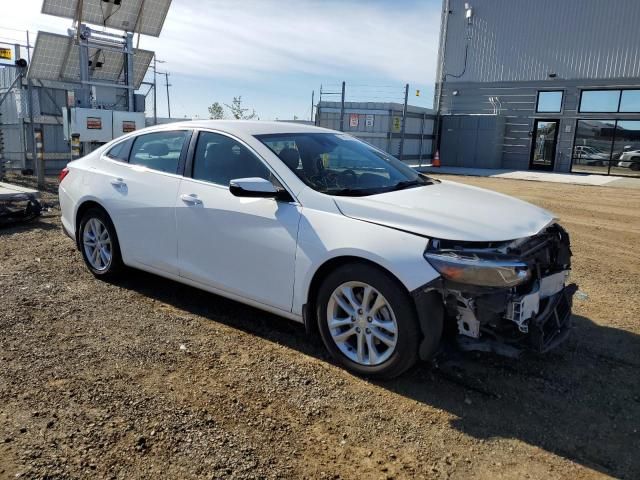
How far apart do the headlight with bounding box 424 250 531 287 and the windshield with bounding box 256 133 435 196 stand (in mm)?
940

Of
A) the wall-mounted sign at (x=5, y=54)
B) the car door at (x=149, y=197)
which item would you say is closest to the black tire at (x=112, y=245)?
the car door at (x=149, y=197)

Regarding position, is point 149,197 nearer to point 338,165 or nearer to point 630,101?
point 338,165

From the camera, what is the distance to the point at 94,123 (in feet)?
36.8

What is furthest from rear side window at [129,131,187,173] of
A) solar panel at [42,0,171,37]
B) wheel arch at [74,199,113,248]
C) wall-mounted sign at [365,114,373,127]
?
wall-mounted sign at [365,114,373,127]

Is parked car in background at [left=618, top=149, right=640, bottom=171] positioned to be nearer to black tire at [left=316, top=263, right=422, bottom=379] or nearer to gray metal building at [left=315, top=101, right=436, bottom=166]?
gray metal building at [left=315, top=101, right=436, bottom=166]

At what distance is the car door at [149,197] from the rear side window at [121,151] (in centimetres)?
4

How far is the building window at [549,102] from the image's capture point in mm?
23781

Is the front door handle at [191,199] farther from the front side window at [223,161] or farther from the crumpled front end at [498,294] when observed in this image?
the crumpled front end at [498,294]

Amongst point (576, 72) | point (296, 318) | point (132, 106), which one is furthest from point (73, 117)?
point (576, 72)

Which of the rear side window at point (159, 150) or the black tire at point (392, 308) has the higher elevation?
the rear side window at point (159, 150)

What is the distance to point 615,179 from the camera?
67.8 feet

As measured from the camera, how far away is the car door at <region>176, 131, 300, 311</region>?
3836 mm

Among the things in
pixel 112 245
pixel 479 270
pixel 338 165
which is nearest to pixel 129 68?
pixel 112 245

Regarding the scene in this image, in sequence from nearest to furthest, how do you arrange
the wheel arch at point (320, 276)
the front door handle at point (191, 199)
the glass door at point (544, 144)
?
the wheel arch at point (320, 276), the front door handle at point (191, 199), the glass door at point (544, 144)
